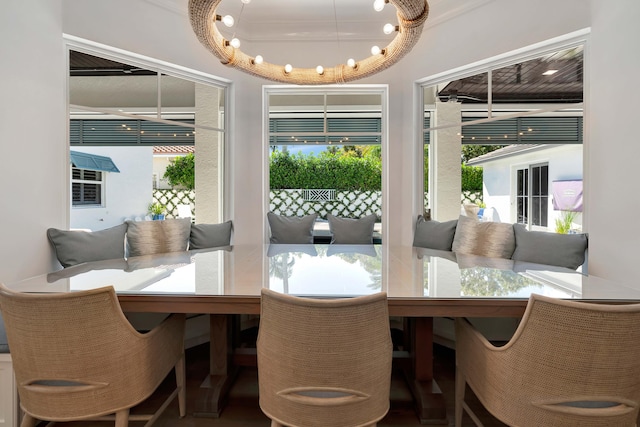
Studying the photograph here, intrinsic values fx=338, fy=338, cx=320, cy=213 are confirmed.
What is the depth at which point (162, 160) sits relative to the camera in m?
3.64

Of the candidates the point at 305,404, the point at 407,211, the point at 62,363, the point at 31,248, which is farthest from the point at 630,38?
the point at 31,248

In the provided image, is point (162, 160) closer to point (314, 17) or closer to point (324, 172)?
point (324, 172)

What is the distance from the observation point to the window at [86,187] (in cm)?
299

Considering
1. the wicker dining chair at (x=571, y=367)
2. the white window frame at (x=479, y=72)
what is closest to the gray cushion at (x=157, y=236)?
the white window frame at (x=479, y=72)

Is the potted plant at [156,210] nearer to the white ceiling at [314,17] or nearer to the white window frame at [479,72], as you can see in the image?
the white ceiling at [314,17]

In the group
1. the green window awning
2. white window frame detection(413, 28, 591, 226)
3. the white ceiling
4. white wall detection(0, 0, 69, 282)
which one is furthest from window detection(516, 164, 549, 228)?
white wall detection(0, 0, 69, 282)

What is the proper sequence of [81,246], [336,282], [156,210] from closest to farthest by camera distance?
[336,282]
[81,246]
[156,210]

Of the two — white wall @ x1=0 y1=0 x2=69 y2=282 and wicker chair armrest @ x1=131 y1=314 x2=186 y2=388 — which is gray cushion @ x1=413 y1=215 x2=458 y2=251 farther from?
white wall @ x1=0 y1=0 x2=69 y2=282

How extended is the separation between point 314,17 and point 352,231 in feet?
8.01

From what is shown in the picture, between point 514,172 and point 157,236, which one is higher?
point 514,172

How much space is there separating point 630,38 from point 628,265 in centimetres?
154

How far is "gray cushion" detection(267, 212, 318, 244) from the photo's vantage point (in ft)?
12.5

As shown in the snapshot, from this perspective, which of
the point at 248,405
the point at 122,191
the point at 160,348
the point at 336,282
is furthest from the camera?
the point at 122,191

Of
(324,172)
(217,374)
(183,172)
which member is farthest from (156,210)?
(217,374)
